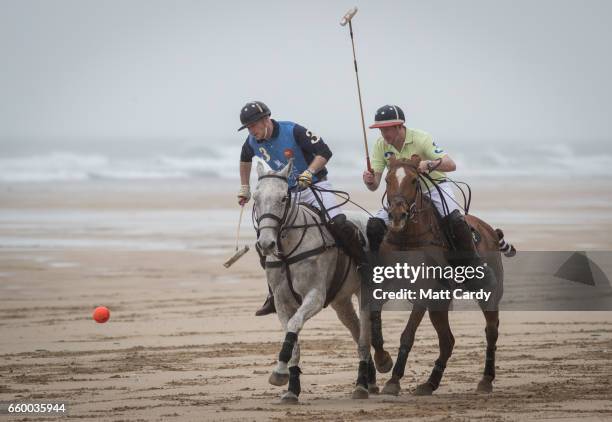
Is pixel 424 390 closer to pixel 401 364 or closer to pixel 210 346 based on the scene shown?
pixel 401 364

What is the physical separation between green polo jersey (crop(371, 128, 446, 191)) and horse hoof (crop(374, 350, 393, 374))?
5.94 ft

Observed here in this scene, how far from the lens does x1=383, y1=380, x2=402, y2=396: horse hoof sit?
1192cm

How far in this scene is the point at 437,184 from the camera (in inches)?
484

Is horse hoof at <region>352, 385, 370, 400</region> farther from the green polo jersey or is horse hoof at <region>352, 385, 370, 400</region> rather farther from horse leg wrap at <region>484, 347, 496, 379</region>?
the green polo jersey

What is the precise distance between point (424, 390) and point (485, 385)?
60cm

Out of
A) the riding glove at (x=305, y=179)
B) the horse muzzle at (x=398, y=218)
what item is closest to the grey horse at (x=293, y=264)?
the riding glove at (x=305, y=179)

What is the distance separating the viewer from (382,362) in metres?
12.7

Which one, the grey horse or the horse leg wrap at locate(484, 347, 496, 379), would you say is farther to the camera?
the horse leg wrap at locate(484, 347, 496, 379)

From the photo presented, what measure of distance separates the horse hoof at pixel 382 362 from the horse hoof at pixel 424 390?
2.77ft

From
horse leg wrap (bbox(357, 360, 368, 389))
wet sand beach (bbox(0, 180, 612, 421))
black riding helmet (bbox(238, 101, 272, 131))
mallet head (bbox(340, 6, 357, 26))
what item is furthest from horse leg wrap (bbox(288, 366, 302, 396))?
mallet head (bbox(340, 6, 357, 26))

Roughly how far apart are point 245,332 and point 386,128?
16.5 ft

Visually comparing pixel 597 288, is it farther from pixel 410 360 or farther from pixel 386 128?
pixel 386 128

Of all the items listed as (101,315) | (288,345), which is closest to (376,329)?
(288,345)

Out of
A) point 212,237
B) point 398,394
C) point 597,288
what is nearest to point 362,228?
point 398,394
